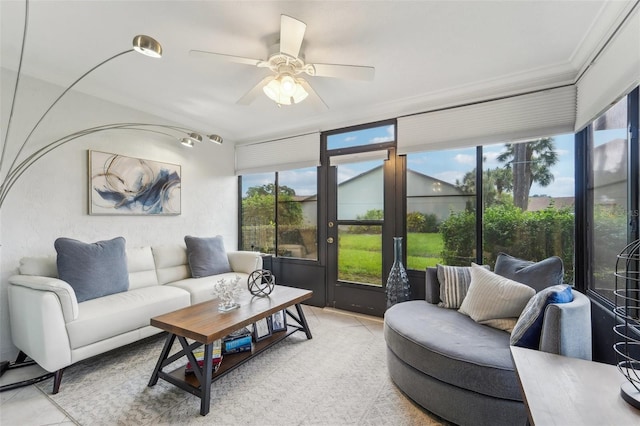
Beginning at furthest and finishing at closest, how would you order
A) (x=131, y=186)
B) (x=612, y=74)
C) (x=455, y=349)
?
(x=131, y=186) → (x=612, y=74) → (x=455, y=349)

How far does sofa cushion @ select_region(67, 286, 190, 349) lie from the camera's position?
6.82 feet

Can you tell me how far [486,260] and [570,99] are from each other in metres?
1.59

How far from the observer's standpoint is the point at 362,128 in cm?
355

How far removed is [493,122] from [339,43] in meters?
1.71

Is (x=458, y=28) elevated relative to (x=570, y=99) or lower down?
elevated

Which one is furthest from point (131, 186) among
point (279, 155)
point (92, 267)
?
point (279, 155)

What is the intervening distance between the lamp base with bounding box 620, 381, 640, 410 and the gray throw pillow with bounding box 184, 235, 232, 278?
353cm

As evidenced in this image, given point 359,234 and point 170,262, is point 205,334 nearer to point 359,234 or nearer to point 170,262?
point 170,262

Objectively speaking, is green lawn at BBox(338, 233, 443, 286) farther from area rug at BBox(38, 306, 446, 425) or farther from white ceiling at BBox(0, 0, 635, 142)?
white ceiling at BBox(0, 0, 635, 142)

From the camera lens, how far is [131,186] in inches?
129

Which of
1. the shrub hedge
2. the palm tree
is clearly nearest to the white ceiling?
the palm tree

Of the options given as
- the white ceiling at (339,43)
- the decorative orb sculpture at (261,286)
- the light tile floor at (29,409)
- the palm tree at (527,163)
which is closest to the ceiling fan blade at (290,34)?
the white ceiling at (339,43)

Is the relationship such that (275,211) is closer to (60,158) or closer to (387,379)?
(60,158)

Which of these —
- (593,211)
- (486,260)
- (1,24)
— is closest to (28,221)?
(1,24)
